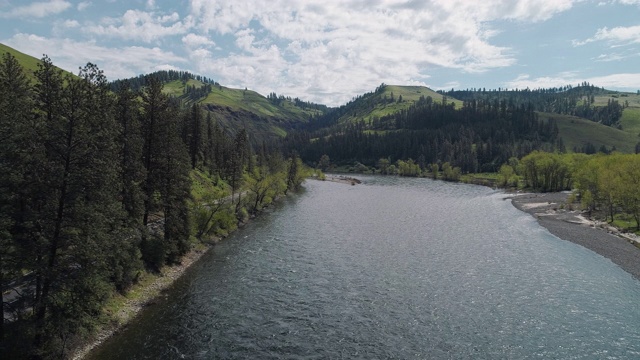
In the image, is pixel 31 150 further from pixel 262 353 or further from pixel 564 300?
pixel 564 300

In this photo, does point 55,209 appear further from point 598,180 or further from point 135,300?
point 598,180

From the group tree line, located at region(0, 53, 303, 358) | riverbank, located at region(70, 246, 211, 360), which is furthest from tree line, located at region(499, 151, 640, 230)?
tree line, located at region(0, 53, 303, 358)

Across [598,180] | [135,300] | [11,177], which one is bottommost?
[135,300]

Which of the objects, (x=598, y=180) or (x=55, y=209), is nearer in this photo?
(x=55, y=209)

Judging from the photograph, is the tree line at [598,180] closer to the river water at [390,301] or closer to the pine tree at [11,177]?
the river water at [390,301]

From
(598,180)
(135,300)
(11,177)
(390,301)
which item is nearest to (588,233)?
(598,180)

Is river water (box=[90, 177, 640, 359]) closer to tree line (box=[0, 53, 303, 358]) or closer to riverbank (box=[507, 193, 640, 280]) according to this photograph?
riverbank (box=[507, 193, 640, 280])

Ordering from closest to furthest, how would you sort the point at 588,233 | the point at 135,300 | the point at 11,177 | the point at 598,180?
the point at 11,177
the point at 135,300
the point at 588,233
the point at 598,180

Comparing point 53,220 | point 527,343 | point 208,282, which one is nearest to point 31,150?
point 53,220
